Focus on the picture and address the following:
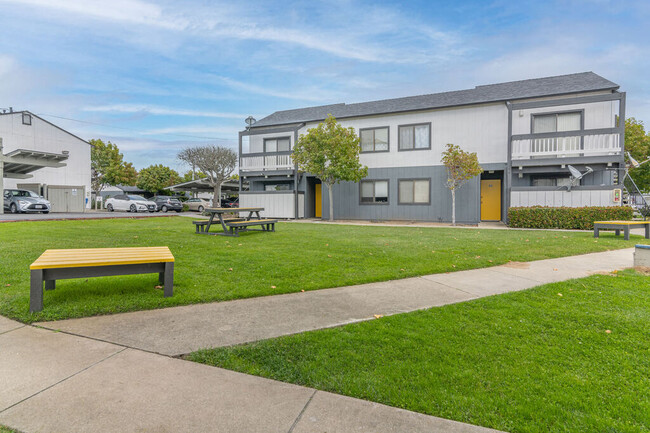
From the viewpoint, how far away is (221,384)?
7.42 feet

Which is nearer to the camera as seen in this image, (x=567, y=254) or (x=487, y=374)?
(x=487, y=374)

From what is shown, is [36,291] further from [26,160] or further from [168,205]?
[168,205]

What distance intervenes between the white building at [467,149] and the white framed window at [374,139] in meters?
0.06

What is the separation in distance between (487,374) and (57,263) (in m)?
4.20

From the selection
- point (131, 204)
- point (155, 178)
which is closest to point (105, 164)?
point (155, 178)

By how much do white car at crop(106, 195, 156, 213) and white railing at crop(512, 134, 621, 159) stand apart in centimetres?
2640

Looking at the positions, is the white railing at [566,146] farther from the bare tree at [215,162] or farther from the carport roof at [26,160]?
the carport roof at [26,160]

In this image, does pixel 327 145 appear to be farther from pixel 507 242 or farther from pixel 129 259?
pixel 129 259

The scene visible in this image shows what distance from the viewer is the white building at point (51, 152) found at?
26031 mm

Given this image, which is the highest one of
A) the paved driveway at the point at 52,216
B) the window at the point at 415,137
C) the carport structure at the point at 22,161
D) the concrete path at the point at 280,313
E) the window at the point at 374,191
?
the window at the point at 415,137

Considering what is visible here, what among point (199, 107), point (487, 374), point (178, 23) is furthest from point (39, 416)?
point (199, 107)

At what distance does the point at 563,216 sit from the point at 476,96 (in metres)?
7.92

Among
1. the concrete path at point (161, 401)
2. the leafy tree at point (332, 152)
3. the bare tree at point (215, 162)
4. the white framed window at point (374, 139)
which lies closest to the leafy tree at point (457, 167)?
the white framed window at point (374, 139)

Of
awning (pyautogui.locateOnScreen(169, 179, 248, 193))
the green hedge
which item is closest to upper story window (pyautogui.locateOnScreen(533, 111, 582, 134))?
the green hedge
